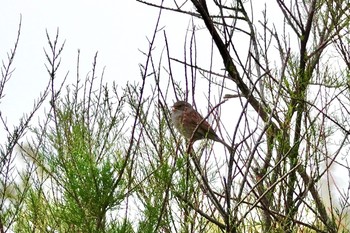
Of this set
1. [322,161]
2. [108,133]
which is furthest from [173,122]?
[322,161]

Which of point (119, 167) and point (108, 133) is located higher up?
point (108, 133)

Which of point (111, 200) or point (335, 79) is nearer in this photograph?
point (111, 200)

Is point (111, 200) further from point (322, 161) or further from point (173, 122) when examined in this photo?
point (322, 161)

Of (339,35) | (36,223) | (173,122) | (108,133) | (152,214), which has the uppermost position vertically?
(339,35)

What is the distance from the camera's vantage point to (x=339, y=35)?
350 cm

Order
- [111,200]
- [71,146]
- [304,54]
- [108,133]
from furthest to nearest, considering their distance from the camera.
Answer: [304,54] → [108,133] → [71,146] → [111,200]

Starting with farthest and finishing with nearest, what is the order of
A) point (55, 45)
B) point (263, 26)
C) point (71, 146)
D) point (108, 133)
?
point (263, 26) < point (55, 45) < point (108, 133) < point (71, 146)

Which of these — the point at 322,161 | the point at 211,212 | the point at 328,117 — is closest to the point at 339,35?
the point at 328,117

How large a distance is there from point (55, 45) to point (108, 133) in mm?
576

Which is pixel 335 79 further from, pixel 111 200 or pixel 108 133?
pixel 111 200

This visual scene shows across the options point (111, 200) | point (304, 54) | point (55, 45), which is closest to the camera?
point (111, 200)

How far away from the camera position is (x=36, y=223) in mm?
3115

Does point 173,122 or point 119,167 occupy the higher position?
point 173,122

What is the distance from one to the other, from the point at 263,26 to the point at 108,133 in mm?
1225
